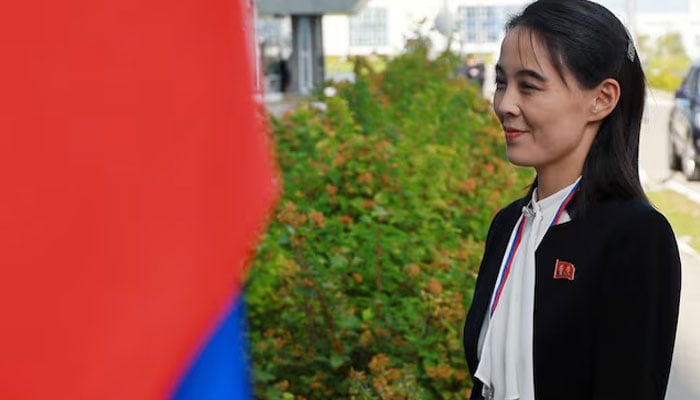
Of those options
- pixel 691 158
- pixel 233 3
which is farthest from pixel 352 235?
pixel 691 158

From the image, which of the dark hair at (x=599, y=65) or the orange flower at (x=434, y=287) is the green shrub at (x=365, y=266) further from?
the dark hair at (x=599, y=65)

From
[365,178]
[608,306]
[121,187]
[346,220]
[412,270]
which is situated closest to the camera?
[121,187]

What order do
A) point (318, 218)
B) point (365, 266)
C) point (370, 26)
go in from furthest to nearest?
1. point (370, 26)
2. point (318, 218)
3. point (365, 266)

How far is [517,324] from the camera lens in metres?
2.09

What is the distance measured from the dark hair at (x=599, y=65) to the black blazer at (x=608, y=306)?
43 millimetres

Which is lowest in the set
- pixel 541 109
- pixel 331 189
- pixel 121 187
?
pixel 331 189

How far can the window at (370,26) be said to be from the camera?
3991 inches

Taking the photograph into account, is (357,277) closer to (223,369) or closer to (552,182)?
(552,182)

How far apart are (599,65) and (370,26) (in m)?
102

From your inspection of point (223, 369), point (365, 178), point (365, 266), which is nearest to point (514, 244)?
point (223, 369)

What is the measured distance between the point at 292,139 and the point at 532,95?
6169 millimetres

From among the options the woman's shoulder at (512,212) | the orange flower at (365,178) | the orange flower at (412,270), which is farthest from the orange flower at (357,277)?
the woman's shoulder at (512,212)

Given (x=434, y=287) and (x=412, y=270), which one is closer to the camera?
(x=434, y=287)

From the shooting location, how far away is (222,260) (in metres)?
1.01
